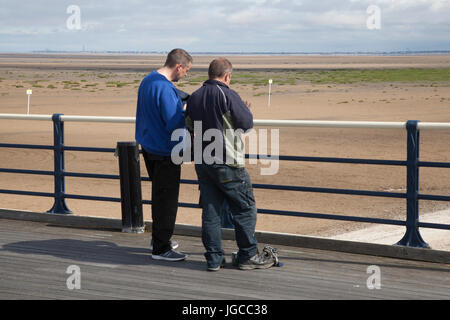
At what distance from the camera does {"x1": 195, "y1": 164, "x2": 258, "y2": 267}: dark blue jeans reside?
581 centimetres

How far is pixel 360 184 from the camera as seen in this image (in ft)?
49.8

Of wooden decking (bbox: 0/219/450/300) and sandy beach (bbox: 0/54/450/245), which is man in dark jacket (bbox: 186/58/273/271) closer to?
wooden decking (bbox: 0/219/450/300)

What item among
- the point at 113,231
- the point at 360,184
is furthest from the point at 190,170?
the point at 113,231

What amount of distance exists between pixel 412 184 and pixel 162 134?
217 cm

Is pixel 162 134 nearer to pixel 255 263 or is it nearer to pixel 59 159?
pixel 255 263

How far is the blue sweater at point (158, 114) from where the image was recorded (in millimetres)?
5984

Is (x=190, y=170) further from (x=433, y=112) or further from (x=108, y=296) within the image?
(x=433, y=112)

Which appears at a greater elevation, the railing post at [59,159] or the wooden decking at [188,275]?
the railing post at [59,159]

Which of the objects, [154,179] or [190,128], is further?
[154,179]

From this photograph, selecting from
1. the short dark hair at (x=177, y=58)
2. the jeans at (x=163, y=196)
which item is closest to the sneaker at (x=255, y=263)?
the jeans at (x=163, y=196)

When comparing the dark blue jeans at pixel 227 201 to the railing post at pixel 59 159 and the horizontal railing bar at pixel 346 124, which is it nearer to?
the horizontal railing bar at pixel 346 124

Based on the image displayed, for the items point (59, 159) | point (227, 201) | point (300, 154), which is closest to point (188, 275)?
point (227, 201)
